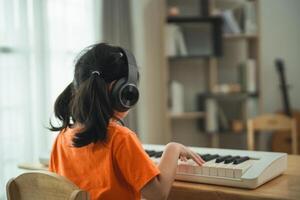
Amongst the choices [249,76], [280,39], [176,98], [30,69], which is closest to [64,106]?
[30,69]

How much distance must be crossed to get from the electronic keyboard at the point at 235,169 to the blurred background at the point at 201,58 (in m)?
1.51

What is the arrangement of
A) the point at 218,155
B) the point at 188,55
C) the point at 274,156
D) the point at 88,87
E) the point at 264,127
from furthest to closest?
1. the point at 188,55
2. the point at 264,127
3. the point at 218,155
4. the point at 274,156
5. the point at 88,87

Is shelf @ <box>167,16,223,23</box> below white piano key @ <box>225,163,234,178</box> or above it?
above

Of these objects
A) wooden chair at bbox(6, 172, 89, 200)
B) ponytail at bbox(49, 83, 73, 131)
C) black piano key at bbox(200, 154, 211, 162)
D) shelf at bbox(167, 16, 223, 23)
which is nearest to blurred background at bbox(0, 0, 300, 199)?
shelf at bbox(167, 16, 223, 23)

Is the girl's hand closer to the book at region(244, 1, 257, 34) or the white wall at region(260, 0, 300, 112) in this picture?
the book at region(244, 1, 257, 34)

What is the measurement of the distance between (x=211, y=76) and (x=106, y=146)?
2567 mm

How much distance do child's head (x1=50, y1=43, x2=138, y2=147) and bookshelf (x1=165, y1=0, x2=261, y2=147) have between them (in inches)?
89.1

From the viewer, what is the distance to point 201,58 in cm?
354

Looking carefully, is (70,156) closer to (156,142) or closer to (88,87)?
(88,87)

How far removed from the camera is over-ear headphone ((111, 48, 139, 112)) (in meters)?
1.17

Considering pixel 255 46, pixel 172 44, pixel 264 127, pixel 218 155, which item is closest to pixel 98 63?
pixel 218 155

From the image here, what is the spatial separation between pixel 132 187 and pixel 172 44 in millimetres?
2464

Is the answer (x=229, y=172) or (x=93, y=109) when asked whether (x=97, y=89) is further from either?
(x=229, y=172)

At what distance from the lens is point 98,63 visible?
45.8 inches
